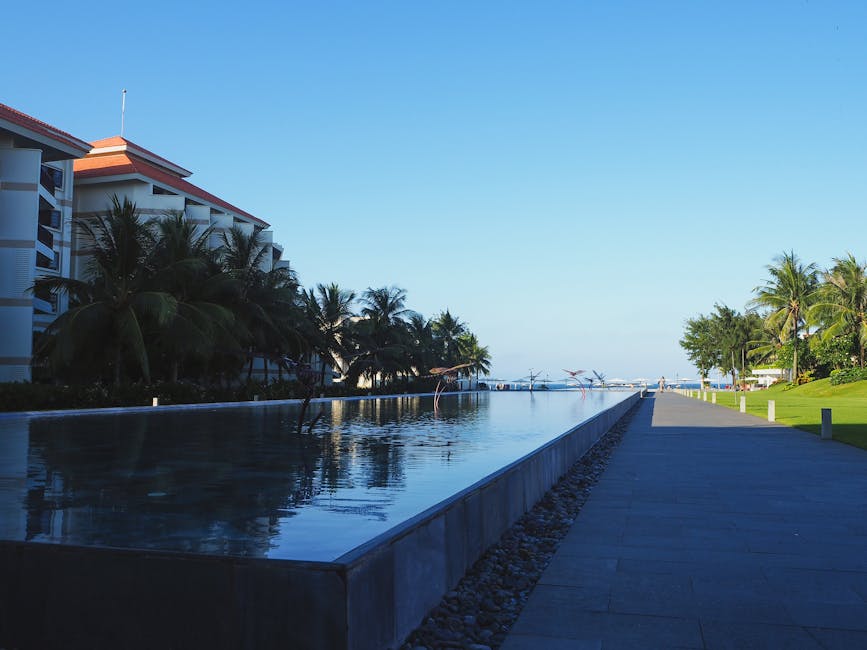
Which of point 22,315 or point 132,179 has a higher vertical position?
point 132,179

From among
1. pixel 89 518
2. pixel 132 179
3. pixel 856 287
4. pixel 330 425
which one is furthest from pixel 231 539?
pixel 856 287

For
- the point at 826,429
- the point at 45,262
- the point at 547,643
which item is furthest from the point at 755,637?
the point at 45,262

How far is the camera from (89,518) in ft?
20.8

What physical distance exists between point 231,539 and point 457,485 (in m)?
3.88

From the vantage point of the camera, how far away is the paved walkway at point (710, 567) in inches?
165

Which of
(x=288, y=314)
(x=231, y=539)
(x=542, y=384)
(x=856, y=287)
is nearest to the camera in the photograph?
(x=231, y=539)

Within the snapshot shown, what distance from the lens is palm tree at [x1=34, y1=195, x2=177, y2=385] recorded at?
80.6 ft

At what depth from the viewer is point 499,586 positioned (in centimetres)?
535

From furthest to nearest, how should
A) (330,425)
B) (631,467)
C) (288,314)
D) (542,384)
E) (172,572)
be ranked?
(542,384)
(288,314)
(330,425)
(631,467)
(172,572)

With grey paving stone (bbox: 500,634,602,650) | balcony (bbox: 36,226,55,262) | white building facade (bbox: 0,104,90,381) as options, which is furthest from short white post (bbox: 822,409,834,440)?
balcony (bbox: 36,226,55,262)

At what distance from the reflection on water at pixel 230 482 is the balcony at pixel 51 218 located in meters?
24.7

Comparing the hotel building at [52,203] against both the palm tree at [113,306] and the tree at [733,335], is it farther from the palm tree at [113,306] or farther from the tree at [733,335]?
the tree at [733,335]

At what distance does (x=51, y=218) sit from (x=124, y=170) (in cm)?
611

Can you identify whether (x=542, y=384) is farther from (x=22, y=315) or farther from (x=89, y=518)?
(x=89, y=518)
